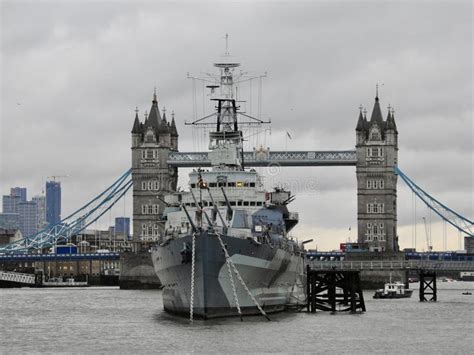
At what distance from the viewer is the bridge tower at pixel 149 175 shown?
16012 cm

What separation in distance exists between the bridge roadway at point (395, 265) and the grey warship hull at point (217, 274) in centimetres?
6393

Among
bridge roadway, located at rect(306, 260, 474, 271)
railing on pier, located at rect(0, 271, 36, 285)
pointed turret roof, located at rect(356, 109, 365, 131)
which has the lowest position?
railing on pier, located at rect(0, 271, 36, 285)

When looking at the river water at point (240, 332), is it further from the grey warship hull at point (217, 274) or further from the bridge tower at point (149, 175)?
the bridge tower at point (149, 175)

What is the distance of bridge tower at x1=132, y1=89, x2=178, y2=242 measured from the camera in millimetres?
160125

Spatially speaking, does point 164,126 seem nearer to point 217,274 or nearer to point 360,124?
point 360,124

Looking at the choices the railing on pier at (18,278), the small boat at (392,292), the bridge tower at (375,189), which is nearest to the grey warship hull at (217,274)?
the small boat at (392,292)

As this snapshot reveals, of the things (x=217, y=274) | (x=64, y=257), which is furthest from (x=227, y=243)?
(x=64, y=257)

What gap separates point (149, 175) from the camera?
16088cm

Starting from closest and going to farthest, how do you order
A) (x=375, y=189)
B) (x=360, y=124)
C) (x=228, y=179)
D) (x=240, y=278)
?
(x=240, y=278) → (x=228, y=179) → (x=375, y=189) → (x=360, y=124)

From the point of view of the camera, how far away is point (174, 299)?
247 ft

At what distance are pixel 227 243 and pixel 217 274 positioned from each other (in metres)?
1.73

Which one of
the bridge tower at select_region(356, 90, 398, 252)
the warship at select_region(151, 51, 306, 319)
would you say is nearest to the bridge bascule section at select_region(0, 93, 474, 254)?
the bridge tower at select_region(356, 90, 398, 252)

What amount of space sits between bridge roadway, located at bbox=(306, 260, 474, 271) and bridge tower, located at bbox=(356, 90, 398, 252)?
8.78 m

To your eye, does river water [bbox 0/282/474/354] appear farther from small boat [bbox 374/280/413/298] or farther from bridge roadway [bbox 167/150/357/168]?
bridge roadway [bbox 167/150/357/168]
